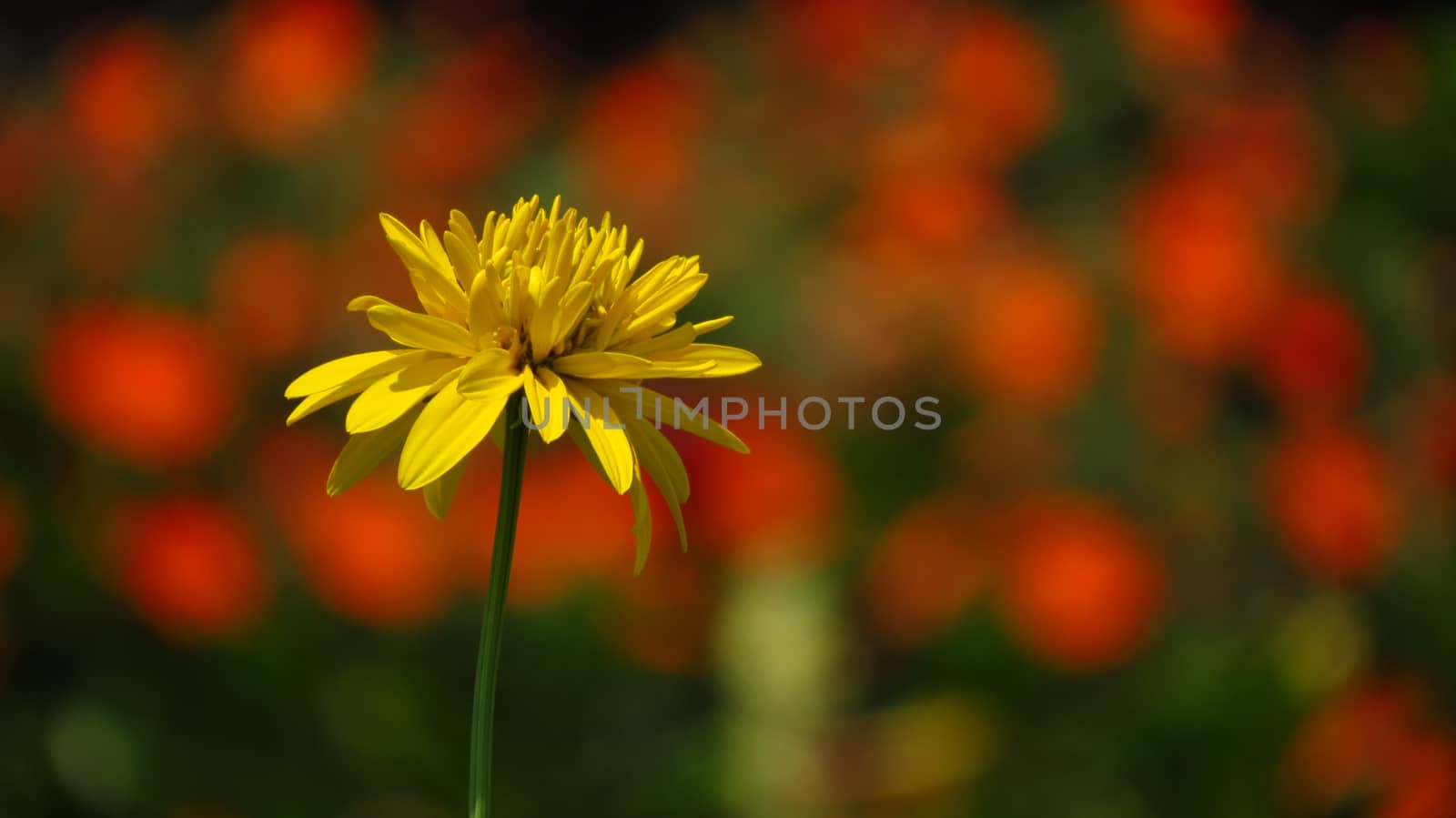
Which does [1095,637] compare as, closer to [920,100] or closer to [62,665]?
[920,100]

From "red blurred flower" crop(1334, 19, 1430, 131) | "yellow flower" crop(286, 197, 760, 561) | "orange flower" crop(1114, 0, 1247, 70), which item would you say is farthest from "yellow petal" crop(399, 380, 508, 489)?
"red blurred flower" crop(1334, 19, 1430, 131)

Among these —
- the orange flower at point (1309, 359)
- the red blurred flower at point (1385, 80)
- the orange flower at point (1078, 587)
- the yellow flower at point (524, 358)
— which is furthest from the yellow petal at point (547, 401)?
the red blurred flower at point (1385, 80)

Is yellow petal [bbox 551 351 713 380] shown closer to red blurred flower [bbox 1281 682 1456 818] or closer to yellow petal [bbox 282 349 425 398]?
yellow petal [bbox 282 349 425 398]

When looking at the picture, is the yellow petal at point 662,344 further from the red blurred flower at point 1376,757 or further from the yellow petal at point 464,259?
the red blurred flower at point 1376,757

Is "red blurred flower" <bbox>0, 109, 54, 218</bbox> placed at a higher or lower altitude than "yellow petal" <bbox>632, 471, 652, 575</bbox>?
higher

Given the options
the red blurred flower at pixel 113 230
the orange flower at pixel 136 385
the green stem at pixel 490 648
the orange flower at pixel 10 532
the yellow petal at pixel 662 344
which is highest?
the red blurred flower at pixel 113 230

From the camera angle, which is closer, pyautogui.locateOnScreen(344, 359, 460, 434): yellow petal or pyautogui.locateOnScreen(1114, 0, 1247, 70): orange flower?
pyautogui.locateOnScreen(344, 359, 460, 434): yellow petal
